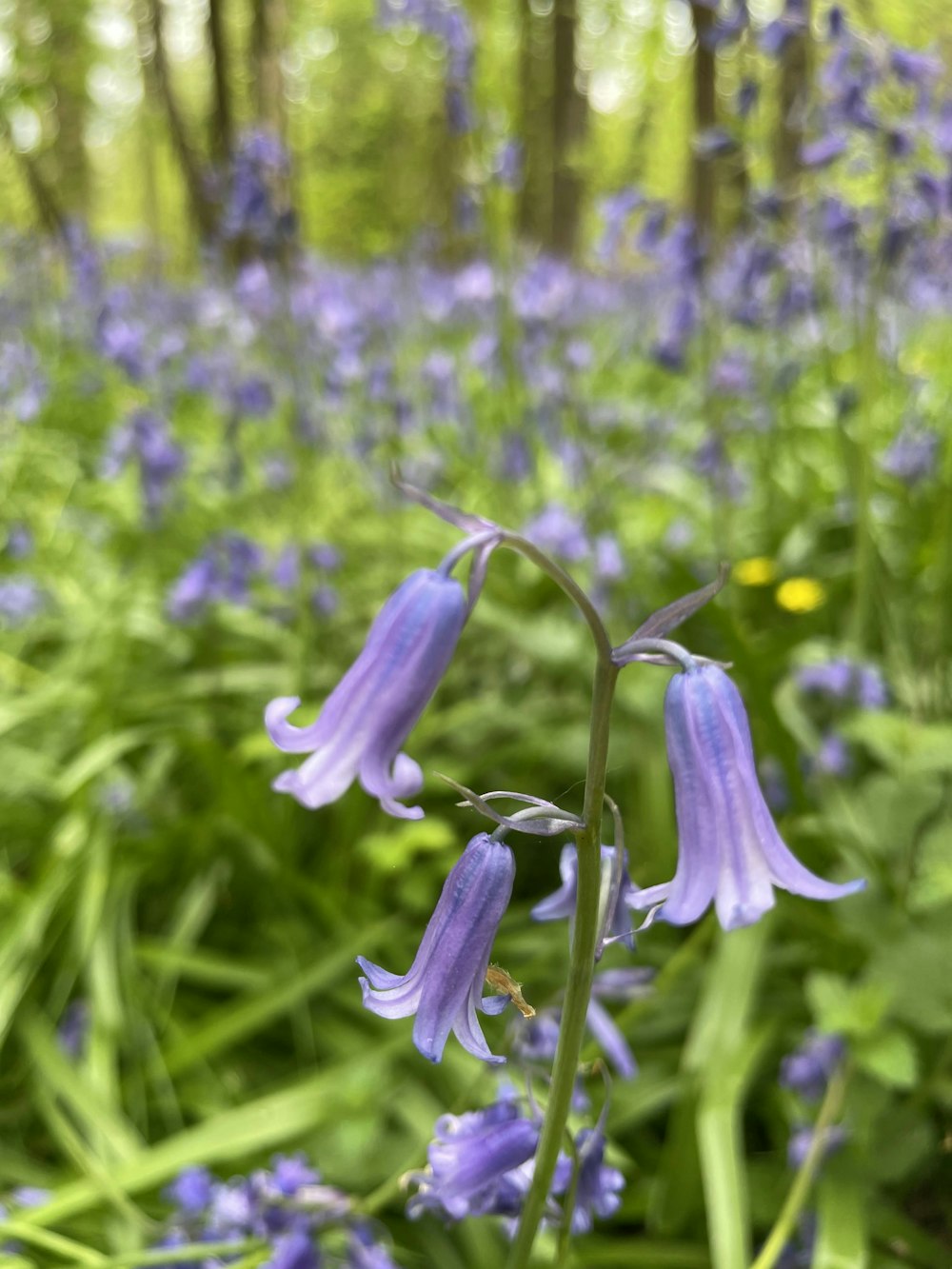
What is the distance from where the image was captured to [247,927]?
2744 mm

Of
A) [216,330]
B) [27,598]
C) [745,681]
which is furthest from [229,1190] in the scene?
[216,330]

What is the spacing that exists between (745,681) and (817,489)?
205 cm

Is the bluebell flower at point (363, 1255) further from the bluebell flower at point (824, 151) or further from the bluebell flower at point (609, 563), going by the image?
the bluebell flower at point (824, 151)

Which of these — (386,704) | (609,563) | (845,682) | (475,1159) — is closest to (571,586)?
(386,704)

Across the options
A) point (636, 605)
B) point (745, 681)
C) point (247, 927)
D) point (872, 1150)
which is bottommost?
→ point (247, 927)

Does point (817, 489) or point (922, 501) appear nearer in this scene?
point (922, 501)

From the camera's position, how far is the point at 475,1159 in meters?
1.11

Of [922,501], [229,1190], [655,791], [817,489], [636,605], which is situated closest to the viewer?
[229,1190]

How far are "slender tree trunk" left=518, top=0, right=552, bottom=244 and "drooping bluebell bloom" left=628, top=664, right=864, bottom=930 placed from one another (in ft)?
11.5

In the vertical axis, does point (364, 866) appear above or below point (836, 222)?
below

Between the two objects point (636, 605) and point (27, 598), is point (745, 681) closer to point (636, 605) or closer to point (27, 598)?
point (636, 605)

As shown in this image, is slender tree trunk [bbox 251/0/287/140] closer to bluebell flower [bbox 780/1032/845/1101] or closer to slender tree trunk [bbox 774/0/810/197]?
slender tree trunk [bbox 774/0/810/197]

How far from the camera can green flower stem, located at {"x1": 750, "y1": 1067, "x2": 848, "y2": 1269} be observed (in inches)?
63.1

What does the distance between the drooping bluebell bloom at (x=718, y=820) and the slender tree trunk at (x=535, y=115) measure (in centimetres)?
352
